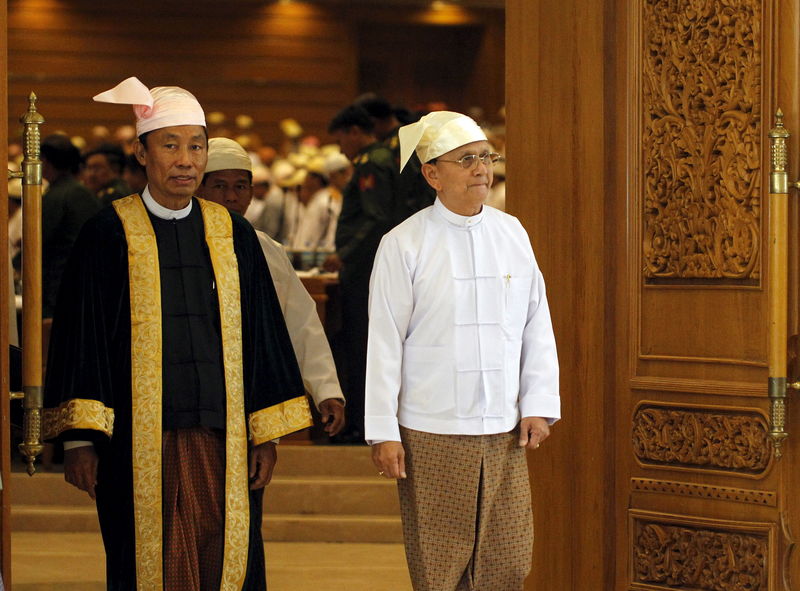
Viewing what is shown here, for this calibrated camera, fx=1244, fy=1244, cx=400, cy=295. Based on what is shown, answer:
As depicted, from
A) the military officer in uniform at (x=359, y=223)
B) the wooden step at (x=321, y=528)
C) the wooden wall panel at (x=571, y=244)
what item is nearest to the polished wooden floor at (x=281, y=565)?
the wooden step at (x=321, y=528)

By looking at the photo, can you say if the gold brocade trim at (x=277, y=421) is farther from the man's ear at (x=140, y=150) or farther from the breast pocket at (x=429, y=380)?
the man's ear at (x=140, y=150)

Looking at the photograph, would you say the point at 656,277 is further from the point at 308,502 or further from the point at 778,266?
the point at 308,502

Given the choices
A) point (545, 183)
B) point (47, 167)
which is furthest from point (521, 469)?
point (47, 167)

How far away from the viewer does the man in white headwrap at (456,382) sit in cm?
312

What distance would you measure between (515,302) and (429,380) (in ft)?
1.01

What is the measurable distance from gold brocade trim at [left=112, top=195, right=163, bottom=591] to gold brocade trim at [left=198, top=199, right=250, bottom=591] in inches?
6.4

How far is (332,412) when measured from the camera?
351 centimetres

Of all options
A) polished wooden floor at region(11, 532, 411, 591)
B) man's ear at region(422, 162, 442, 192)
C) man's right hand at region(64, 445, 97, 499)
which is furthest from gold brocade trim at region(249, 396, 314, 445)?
polished wooden floor at region(11, 532, 411, 591)

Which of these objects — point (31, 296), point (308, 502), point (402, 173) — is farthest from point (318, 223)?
point (31, 296)

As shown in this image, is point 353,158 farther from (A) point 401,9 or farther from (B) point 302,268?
(A) point 401,9

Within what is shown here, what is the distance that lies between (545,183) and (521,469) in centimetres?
109

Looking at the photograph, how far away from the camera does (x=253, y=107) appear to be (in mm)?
13062

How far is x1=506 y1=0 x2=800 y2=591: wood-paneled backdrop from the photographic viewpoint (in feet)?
11.7

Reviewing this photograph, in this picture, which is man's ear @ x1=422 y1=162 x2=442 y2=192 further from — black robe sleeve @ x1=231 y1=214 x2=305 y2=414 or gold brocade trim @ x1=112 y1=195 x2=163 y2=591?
gold brocade trim @ x1=112 y1=195 x2=163 y2=591
